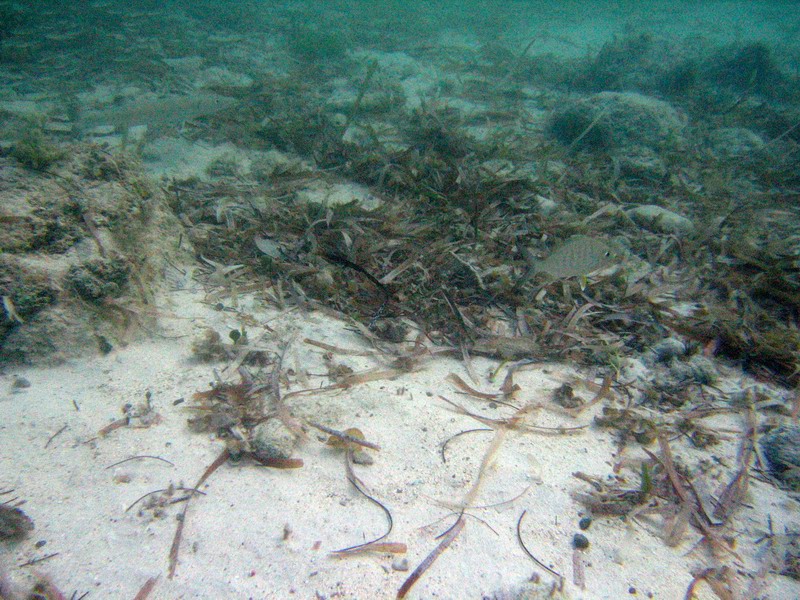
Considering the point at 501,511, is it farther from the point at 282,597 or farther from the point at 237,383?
the point at 237,383

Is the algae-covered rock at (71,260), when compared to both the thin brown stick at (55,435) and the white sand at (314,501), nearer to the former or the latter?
the white sand at (314,501)

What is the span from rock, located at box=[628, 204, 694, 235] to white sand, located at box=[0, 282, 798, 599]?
10.5ft

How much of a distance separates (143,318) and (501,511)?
2859 mm

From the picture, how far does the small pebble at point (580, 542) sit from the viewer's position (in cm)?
192

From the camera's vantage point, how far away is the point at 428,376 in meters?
2.84

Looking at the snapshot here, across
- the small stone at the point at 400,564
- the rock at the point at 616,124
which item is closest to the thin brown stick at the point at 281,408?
the small stone at the point at 400,564

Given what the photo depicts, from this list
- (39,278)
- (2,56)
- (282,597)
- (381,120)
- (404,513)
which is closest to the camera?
(282,597)

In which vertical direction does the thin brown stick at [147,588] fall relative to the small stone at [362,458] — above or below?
below

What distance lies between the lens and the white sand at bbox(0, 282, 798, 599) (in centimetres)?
169

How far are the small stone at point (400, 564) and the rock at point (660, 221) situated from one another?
17.2 ft

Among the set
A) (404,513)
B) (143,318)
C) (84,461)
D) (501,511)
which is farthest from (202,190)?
(501,511)

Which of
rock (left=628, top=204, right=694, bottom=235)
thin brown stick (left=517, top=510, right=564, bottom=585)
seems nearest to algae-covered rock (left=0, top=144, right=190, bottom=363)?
thin brown stick (left=517, top=510, right=564, bottom=585)

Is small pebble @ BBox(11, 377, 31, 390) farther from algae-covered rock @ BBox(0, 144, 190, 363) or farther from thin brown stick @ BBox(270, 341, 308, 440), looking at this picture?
thin brown stick @ BBox(270, 341, 308, 440)

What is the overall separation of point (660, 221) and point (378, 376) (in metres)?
4.68
